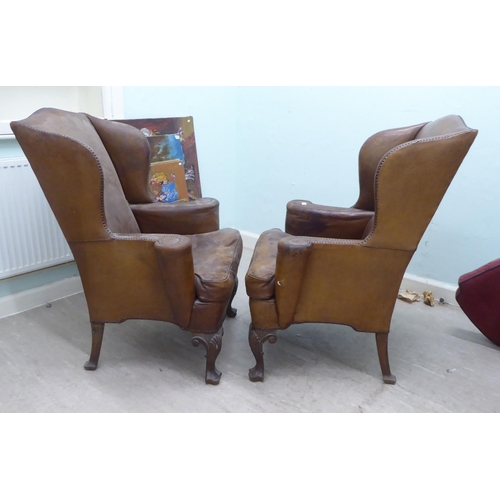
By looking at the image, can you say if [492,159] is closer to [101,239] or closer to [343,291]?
[343,291]

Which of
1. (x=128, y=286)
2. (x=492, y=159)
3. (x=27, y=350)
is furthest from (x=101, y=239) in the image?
(x=492, y=159)

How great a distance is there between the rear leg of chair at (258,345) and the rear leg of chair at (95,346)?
0.67m

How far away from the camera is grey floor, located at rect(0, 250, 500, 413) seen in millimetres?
1788

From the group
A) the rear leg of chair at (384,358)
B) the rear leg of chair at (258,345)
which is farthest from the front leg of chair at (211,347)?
the rear leg of chair at (384,358)

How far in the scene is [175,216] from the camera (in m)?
2.26

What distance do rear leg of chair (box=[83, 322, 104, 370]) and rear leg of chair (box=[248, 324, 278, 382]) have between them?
2.21 feet

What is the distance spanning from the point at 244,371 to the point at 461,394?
3.10 ft

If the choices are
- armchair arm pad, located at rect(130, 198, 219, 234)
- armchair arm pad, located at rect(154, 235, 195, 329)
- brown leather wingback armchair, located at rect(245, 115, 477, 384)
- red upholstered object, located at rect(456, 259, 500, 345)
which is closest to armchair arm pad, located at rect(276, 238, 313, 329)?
brown leather wingback armchair, located at rect(245, 115, 477, 384)

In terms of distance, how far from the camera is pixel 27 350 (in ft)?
6.86

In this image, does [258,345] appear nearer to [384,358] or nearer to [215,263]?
[215,263]

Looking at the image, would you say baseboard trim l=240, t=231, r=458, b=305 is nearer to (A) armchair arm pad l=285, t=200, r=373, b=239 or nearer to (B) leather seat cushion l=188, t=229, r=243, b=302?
(A) armchair arm pad l=285, t=200, r=373, b=239

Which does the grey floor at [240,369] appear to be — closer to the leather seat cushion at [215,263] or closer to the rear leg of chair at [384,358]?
the rear leg of chair at [384,358]

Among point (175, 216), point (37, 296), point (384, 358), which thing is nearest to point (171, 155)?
point (175, 216)

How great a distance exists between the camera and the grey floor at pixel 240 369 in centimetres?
179
